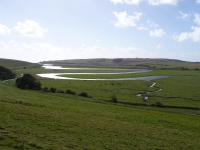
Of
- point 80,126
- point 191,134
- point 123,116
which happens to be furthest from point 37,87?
point 191,134

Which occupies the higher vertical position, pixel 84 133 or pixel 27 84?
pixel 27 84

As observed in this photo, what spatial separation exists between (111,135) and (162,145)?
4.89m

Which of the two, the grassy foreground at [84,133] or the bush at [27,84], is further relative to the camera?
the bush at [27,84]

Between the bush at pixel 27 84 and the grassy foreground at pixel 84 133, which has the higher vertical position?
the bush at pixel 27 84

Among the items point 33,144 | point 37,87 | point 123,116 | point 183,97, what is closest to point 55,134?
point 33,144

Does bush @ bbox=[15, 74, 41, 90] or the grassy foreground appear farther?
bush @ bbox=[15, 74, 41, 90]

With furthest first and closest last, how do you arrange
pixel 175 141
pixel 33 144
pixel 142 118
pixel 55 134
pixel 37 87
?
pixel 37 87, pixel 142 118, pixel 175 141, pixel 55 134, pixel 33 144

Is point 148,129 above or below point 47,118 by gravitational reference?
below

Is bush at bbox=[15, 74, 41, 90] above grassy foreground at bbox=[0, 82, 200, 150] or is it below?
above

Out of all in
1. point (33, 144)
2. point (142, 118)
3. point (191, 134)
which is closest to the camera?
point (33, 144)

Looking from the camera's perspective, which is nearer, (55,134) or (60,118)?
(55,134)

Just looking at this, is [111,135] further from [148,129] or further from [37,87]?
[37,87]

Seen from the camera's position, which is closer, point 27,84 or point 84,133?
point 84,133

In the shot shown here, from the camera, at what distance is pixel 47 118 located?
24062 mm
